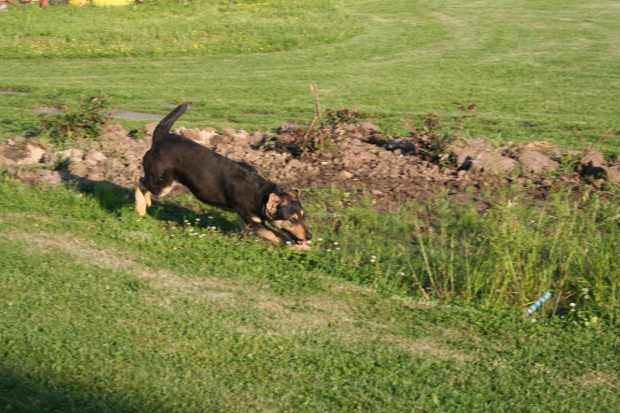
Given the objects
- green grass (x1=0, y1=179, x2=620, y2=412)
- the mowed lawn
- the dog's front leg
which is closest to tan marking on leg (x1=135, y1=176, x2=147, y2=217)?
the mowed lawn

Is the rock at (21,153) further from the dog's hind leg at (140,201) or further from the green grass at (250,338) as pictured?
the dog's hind leg at (140,201)

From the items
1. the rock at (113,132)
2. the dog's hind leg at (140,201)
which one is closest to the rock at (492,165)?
the dog's hind leg at (140,201)

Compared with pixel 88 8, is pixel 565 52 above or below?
below

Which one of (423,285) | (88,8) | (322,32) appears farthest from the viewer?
(88,8)

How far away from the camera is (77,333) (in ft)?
17.4

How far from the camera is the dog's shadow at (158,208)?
7.95 metres

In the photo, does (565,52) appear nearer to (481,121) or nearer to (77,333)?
(481,121)

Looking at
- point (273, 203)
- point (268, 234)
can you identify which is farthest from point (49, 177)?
point (273, 203)

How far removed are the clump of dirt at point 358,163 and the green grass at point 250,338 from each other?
1693 millimetres

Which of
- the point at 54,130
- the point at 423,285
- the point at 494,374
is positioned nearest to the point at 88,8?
the point at 54,130

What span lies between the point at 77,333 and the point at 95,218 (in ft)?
9.14

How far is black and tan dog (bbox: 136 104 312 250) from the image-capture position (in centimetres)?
688

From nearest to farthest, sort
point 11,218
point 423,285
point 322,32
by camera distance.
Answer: point 423,285, point 11,218, point 322,32

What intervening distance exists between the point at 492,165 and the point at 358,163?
173 cm
